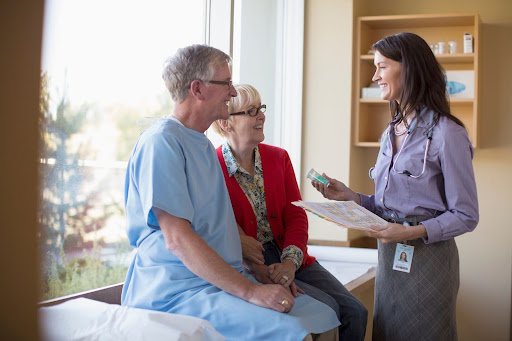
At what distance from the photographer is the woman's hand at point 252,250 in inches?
72.3

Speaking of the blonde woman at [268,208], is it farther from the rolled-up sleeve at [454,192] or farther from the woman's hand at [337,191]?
the rolled-up sleeve at [454,192]

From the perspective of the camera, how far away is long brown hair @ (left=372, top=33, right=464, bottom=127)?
1.76 metres

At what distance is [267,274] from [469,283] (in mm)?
2601

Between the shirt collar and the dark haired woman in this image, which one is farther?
the shirt collar

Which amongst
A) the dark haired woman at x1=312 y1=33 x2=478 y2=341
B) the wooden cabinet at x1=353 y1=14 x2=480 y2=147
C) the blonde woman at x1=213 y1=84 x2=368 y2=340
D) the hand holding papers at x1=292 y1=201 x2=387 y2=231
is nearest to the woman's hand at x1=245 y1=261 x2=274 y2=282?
the blonde woman at x1=213 y1=84 x2=368 y2=340

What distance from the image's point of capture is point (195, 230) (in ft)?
5.17

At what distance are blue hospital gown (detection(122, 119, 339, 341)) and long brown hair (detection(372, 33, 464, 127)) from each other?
0.70 meters

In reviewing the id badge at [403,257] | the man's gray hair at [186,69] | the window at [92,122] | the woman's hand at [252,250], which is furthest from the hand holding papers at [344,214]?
the window at [92,122]

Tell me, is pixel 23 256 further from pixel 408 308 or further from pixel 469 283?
pixel 469 283

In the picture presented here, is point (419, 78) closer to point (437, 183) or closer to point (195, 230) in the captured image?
point (437, 183)

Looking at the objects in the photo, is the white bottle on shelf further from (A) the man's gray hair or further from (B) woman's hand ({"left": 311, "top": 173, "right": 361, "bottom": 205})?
(A) the man's gray hair

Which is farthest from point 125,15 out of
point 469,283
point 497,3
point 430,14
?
point 469,283

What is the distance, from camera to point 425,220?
1.73m

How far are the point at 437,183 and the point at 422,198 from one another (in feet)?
0.23
